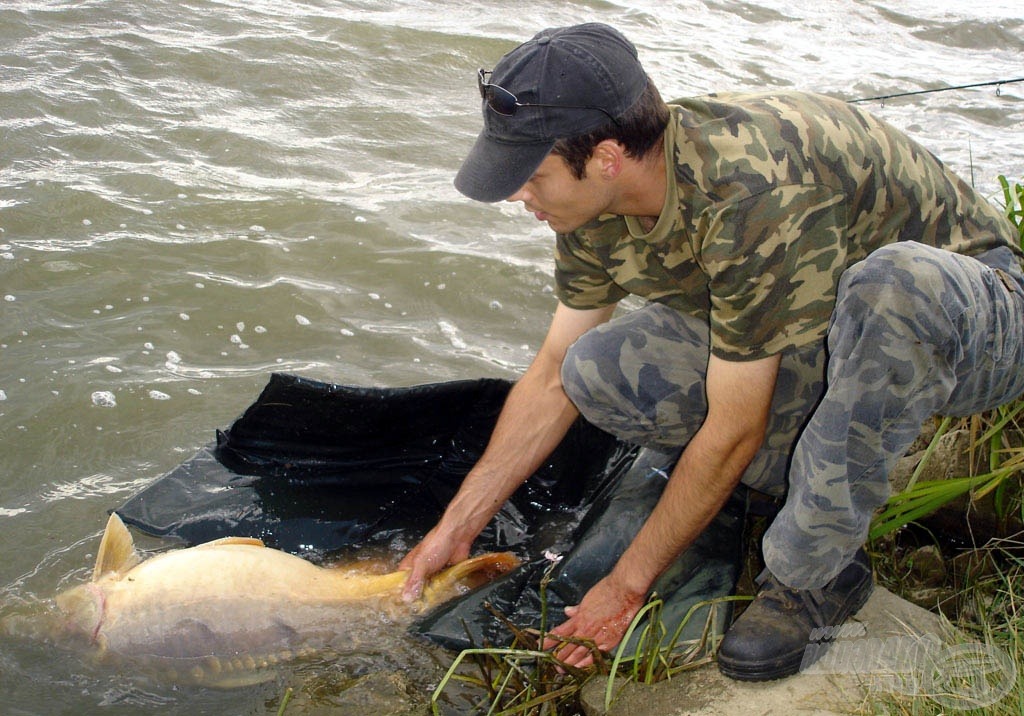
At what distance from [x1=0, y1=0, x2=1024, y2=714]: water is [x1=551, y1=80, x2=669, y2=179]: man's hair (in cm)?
158

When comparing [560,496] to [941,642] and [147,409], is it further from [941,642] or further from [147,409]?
[147,409]

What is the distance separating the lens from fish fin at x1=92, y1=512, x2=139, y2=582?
10.1 ft

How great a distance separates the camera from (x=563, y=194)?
9.21 ft

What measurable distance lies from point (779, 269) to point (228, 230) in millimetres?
3831

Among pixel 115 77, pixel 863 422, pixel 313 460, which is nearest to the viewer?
pixel 863 422

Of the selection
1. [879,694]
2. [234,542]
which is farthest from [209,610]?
[879,694]

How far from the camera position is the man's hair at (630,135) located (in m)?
2.69

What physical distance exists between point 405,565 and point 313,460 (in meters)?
0.61

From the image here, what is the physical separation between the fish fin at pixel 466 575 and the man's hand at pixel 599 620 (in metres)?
0.38

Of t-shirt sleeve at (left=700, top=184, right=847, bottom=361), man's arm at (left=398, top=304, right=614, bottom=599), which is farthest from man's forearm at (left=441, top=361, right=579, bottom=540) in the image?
t-shirt sleeve at (left=700, top=184, right=847, bottom=361)

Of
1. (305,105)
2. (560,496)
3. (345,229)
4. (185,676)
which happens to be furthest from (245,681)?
(305,105)

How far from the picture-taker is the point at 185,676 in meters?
2.97

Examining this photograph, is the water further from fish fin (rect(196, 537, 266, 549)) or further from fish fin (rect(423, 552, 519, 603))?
fish fin (rect(196, 537, 266, 549))

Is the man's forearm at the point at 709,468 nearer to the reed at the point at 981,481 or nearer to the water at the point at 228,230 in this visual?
the reed at the point at 981,481
